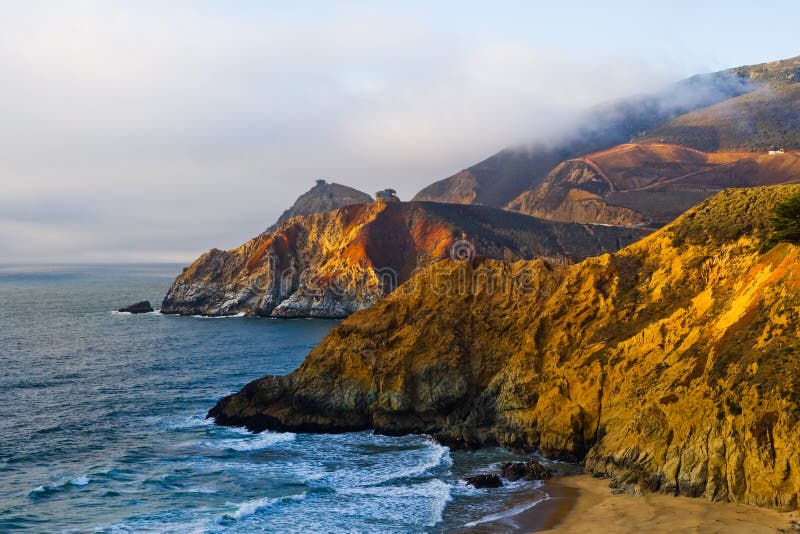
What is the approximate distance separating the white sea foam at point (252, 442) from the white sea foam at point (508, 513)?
20.8 m

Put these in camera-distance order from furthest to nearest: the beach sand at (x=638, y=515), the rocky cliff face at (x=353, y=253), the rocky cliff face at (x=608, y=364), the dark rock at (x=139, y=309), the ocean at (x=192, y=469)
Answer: the dark rock at (x=139, y=309) → the rocky cliff face at (x=353, y=253) → the ocean at (x=192, y=469) → the rocky cliff face at (x=608, y=364) → the beach sand at (x=638, y=515)

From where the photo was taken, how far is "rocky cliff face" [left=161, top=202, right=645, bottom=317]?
496ft

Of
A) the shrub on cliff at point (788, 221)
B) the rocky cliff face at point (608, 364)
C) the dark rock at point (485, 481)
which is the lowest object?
the dark rock at point (485, 481)

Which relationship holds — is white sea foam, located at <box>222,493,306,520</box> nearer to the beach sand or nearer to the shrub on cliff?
the beach sand

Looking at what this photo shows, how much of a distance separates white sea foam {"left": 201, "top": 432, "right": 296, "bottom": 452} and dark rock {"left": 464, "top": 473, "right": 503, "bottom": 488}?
17374 millimetres

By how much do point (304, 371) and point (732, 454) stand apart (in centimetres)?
3438

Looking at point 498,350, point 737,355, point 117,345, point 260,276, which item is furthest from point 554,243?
point 737,355

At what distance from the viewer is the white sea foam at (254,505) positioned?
117 feet

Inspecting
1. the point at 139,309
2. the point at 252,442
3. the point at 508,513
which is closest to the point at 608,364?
Result: the point at 508,513

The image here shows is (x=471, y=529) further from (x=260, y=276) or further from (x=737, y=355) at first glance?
(x=260, y=276)

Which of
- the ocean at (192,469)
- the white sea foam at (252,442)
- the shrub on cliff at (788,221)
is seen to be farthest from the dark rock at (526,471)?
the shrub on cliff at (788,221)

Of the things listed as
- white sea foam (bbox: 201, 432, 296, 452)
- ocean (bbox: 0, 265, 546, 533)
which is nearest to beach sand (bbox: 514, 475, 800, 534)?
ocean (bbox: 0, 265, 546, 533)

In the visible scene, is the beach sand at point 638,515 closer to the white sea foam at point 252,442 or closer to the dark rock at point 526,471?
the dark rock at point 526,471

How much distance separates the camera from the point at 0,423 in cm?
5481
